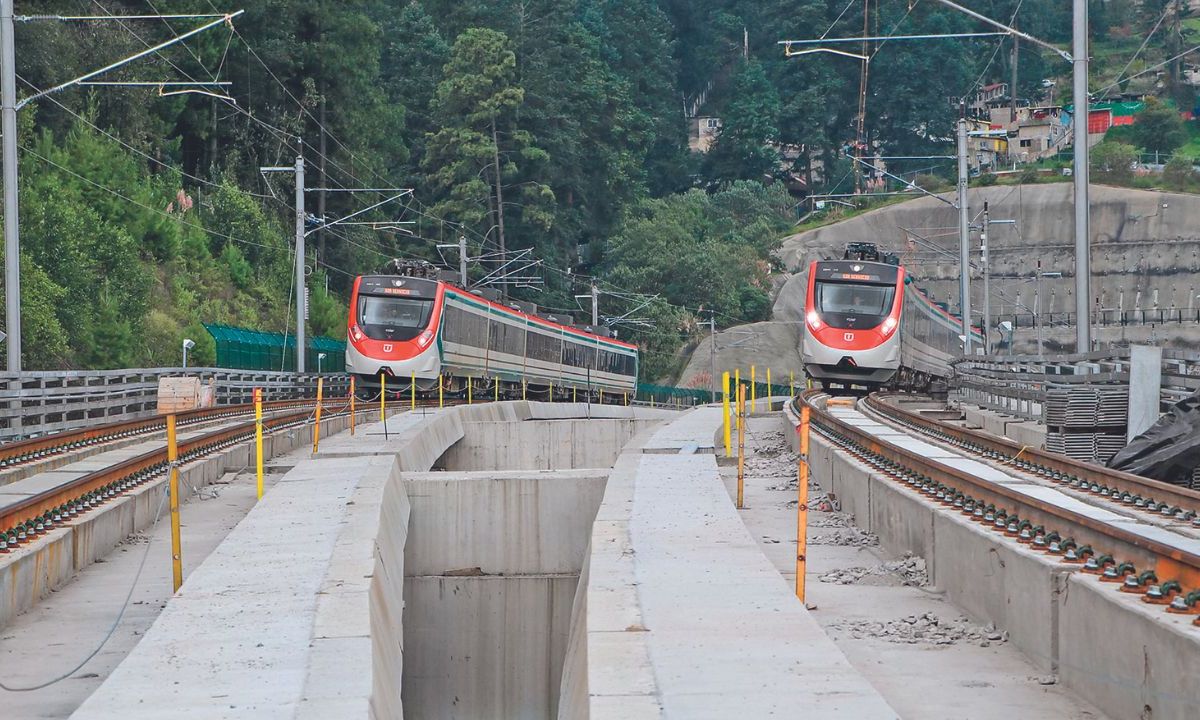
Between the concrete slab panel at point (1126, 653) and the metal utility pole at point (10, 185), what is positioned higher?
the metal utility pole at point (10, 185)

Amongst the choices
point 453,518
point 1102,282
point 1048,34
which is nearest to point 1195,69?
point 1048,34

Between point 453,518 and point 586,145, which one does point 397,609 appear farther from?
point 586,145

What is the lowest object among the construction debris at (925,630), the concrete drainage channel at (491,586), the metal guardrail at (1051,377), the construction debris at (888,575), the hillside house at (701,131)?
the concrete drainage channel at (491,586)

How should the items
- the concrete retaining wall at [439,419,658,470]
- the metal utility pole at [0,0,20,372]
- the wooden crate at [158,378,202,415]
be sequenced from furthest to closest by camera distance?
the wooden crate at [158,378,202,415], the concrete retaining wall at [439,419,658,470], the metal utility pole at [0,0,20,372]

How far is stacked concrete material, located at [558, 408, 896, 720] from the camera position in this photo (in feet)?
24.8

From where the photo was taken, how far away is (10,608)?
→ 452 inches

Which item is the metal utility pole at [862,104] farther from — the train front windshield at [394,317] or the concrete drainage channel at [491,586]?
the concrete drainage channel at [491,586]

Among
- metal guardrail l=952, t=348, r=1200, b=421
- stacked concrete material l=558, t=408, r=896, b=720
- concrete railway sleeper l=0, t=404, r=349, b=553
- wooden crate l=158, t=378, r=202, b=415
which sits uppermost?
metal guardrail l=952, t=348, r=1200, b=421

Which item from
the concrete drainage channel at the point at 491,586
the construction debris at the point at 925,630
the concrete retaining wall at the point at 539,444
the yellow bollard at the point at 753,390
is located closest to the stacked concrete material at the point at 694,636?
the construction debris at the point at 925,630

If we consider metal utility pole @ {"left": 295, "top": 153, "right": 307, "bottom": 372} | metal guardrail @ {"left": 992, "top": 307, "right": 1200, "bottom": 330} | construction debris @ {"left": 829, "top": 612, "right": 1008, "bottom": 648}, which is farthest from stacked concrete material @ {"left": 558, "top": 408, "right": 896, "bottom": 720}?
metal guardrail @ {"left": 992, "top": 307, "right": 1200, "bottom": 330}

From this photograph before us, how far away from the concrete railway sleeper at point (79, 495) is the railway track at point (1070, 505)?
21.4 feet

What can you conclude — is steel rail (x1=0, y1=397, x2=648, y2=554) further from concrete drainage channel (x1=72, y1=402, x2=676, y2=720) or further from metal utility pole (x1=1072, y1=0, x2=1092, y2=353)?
metal utility pole (x1=1072, y1=0, x2=1092, y2=353)

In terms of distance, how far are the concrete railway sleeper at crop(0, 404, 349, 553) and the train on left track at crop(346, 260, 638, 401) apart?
1675 centimetres

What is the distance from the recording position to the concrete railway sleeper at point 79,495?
1302 cm
